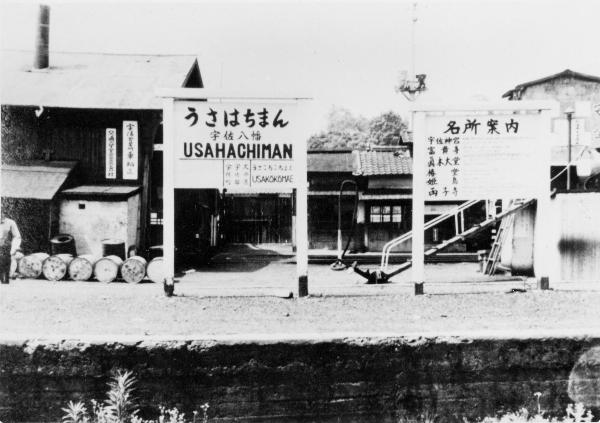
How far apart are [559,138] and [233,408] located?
19.7m

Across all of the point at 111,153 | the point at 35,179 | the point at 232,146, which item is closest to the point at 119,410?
the point at 232,146

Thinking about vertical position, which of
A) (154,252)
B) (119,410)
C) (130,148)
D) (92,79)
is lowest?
(119,410)

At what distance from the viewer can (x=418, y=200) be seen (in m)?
6.90

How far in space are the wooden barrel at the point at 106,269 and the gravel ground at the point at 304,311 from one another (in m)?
4.47

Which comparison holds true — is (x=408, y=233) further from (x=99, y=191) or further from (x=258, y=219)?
(x=258, y=219)

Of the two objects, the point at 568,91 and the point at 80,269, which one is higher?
the point at 568,91

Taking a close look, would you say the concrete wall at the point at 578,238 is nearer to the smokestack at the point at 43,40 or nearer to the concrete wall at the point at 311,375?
the concrete wall at the point at 311,375

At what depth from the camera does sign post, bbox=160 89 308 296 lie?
262 inches

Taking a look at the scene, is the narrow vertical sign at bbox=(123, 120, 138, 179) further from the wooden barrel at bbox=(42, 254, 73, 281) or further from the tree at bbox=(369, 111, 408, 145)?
the tree at bbox=(369, 111, 408, 145)

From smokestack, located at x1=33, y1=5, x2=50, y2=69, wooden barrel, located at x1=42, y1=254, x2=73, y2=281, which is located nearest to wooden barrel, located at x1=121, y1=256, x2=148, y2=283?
wooden barrel, located at x1=42, y1=254, x2=73, y2=281

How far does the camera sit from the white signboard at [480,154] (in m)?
6.98

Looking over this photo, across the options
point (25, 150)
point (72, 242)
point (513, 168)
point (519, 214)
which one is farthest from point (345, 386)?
point (25, 150)

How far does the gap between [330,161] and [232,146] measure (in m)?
16.0

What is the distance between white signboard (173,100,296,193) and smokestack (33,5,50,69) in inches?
556
